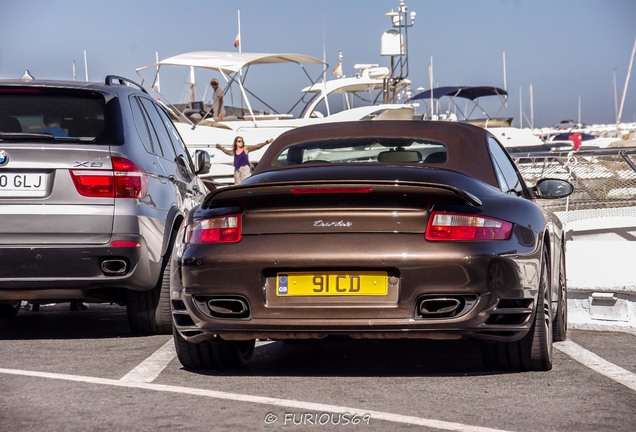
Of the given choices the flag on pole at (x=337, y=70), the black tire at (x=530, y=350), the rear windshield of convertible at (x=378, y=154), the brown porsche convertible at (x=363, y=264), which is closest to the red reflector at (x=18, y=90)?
the rear windshield of convertible at (x=378, y=154)

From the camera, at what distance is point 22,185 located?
8047 mm

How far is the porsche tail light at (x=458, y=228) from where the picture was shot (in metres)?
5.98

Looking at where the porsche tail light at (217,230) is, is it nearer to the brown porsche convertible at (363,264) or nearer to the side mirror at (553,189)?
the brown porsche convertible at (363,264)

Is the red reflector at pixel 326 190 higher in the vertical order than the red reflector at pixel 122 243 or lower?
higher

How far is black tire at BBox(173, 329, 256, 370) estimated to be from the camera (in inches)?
261

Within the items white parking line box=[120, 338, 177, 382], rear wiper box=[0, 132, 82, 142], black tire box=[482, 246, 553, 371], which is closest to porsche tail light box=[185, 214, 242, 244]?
white parking line box=[120, 338, 177, 382]

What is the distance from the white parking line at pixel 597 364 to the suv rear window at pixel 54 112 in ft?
10.2

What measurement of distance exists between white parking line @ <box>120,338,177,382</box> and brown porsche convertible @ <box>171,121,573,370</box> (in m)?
0.29

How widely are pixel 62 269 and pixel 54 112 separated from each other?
3.65 ft

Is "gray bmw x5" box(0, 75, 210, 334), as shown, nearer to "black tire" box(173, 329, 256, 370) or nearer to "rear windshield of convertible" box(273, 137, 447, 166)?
"rear windshield of convertible" box(273, 137, 447, 166)

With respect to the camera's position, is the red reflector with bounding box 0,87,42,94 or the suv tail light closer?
the suv tail light

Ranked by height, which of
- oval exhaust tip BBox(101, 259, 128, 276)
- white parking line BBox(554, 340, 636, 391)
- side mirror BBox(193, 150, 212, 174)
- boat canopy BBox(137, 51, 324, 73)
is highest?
boat canopy BBox(137, 51, 324, 73)

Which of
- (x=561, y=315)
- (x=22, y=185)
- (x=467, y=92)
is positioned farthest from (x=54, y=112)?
(x=467, y=92)

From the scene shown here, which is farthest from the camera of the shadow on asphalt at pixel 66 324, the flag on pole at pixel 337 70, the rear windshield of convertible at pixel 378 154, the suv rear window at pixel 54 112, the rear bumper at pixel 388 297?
the flag on pole at pixel 337 70
